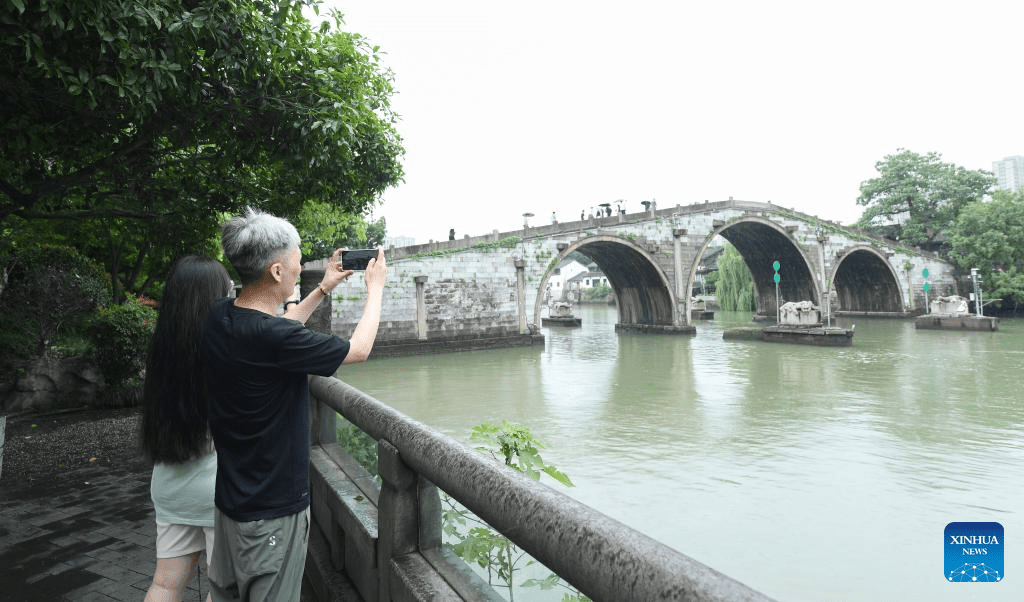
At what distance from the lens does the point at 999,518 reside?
194 inches

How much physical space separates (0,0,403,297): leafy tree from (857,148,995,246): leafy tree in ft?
123

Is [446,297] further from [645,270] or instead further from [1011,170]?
[1011,170]

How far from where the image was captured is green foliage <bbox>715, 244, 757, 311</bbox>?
37781 millimetres

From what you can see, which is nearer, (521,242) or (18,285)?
(18,285)

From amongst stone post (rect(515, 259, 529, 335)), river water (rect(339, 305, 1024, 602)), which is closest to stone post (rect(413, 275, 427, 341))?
river water (rect(339, 305, 1024, 602))

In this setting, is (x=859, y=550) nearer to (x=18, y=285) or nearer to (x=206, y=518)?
(x=206, y=518)

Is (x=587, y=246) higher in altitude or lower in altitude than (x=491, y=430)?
higher

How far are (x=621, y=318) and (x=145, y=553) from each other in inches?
1054

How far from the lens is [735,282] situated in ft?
127

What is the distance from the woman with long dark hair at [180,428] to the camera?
1900 mm

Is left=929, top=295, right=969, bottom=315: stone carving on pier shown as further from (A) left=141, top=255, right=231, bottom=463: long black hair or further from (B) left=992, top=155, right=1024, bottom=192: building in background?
(B) left=992, top=155, right=1024, bottom=192: building in background

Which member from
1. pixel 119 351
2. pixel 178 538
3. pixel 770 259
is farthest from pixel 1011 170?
pixel 178 538

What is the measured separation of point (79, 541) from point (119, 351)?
18.2ft

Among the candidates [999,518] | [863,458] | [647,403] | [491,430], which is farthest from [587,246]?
[491,430]
